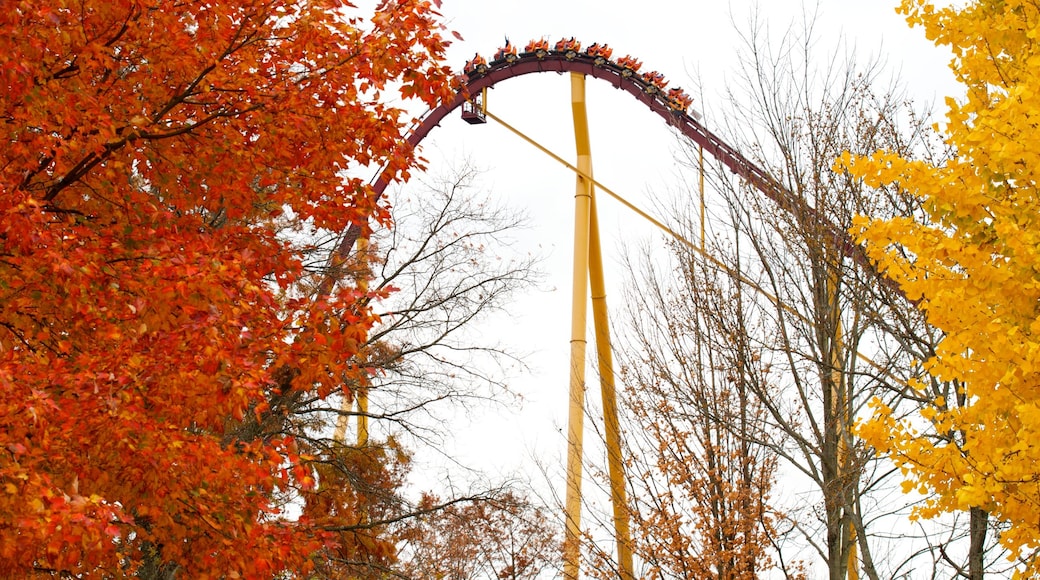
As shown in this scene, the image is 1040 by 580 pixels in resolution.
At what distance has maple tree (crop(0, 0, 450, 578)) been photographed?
4.31m

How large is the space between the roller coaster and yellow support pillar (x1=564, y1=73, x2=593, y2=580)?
14 millimetres

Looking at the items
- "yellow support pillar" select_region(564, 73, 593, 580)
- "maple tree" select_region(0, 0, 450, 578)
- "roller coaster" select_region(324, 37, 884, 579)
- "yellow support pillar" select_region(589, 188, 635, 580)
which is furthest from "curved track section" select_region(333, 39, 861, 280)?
"maple tree" select_region(0, 0, 450, 578)

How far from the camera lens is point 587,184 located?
16.5 metres

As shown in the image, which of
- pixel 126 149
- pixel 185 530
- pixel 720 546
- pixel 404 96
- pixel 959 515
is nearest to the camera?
pixel 185 530

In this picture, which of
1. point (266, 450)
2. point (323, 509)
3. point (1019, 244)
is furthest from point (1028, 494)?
point (323, 509)

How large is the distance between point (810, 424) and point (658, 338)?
2074mm

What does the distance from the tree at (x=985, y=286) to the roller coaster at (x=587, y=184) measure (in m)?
1.99

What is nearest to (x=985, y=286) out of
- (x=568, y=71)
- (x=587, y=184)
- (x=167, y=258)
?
(x=167, y=258)

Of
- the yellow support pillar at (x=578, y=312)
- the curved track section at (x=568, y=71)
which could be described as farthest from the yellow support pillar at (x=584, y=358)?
the curved track section at (x=568, y=71)

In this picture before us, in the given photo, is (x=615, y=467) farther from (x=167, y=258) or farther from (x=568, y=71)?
(x=568, y=71)

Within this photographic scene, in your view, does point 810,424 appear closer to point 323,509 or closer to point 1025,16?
point 1025,16

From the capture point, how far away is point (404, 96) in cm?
598

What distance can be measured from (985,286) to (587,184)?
1141 cm

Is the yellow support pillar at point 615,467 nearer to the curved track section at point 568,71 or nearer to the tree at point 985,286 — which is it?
the tree at point 985,286
